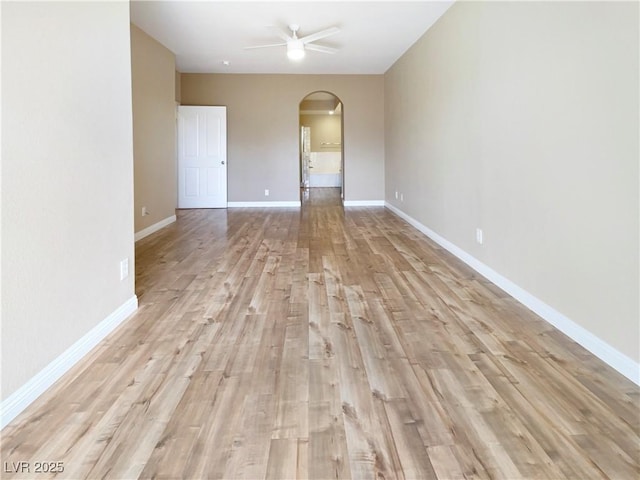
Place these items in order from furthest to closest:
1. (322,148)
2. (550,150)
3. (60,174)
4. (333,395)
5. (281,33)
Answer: (322,148) < (281,33) < (550,150) < (60,174) < (333,395)

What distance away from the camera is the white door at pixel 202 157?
26.7 ft

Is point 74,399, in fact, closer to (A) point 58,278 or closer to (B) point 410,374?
(A) point 58,278

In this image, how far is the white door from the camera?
26.7 feet

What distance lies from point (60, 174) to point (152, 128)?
13.9ft

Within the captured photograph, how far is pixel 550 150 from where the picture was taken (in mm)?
2559

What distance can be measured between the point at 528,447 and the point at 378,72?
7809mm

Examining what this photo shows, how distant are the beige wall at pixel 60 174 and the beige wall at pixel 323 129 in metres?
13.2

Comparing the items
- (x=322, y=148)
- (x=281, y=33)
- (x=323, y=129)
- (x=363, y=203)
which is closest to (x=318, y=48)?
(x=281, y=33)

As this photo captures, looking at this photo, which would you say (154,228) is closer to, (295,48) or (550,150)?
(295,48)

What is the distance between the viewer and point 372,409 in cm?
167

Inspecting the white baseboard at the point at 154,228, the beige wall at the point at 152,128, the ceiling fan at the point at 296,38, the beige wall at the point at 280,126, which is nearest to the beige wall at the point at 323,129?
the beige wall at the point at 280,126

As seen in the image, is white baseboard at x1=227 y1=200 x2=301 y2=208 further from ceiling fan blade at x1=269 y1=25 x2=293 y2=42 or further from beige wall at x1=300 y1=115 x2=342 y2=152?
beige wall at x1=300 y1=115 x2=342 y2=152

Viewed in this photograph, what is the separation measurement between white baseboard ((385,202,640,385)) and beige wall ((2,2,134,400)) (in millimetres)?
2437

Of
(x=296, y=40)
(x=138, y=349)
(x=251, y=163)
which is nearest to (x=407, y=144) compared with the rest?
(x=296, y=40)
